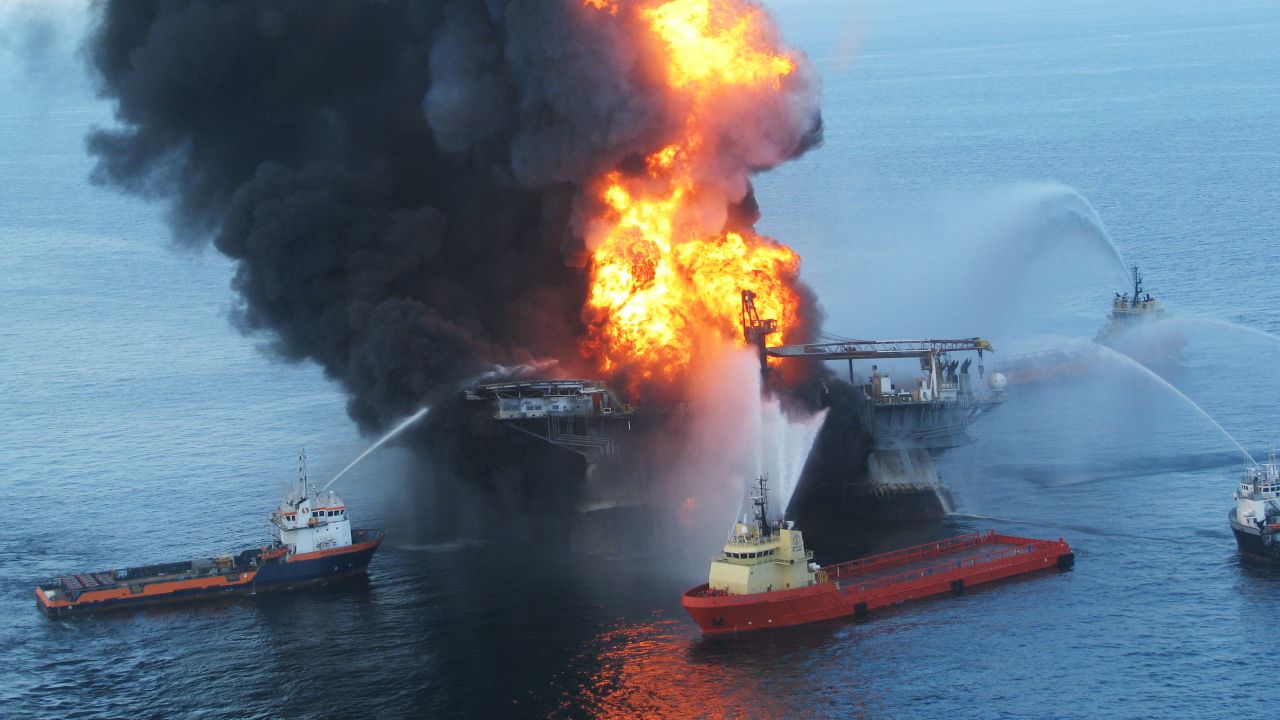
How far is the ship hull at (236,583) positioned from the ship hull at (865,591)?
2181 cm

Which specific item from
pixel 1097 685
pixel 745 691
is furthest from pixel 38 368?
pixel 1097 685

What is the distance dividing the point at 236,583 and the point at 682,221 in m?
33.1

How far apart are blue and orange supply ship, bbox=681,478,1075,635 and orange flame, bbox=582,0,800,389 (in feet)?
57.9

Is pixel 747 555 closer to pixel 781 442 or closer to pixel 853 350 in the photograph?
pixel 781 442

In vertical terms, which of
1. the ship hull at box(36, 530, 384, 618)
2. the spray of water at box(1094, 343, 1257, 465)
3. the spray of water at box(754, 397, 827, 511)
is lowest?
the ship hull at box(36, 530, 384, 618)

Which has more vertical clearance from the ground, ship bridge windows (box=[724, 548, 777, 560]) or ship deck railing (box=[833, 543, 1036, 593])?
ship bridge windows (box=[724, 548, 777, 560])

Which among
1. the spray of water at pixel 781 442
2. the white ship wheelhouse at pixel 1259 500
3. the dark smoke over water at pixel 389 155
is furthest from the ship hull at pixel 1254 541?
the dark smoke over water at pixel 389 155

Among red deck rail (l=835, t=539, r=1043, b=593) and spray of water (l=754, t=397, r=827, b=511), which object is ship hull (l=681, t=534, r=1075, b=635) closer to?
red deck rail (l=835, t=539, r=1043, b=593)

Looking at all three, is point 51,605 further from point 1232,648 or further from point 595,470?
point 1232,648

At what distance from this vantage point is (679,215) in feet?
320

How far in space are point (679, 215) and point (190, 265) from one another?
380 ft

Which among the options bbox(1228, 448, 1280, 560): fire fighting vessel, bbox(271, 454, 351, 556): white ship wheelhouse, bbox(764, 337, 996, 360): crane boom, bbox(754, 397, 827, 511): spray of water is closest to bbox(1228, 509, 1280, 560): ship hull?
bbox(1228, 448, 1280, 560): fire fighting vessel

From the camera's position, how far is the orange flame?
95.8 m

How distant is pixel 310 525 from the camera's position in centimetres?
9050
